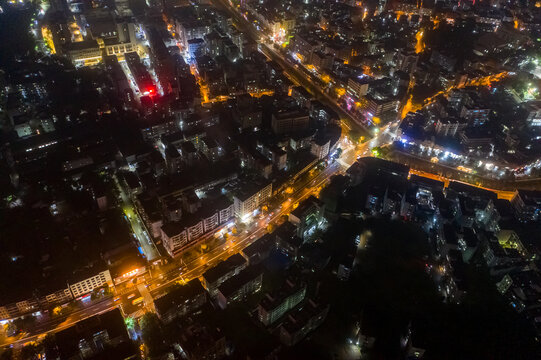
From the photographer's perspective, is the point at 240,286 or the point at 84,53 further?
the point at 84,53

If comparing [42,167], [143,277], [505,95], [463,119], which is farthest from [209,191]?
[505,95]

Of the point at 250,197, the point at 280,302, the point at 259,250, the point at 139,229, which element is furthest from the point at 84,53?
the point at 280,302

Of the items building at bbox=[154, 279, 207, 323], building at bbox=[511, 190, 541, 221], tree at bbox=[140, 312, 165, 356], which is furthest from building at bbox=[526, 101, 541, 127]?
tree at bbox=[140, 312, 165, 356]

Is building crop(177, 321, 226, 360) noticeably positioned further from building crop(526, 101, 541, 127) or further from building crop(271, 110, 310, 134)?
building crop(526, 101, 541, 127)

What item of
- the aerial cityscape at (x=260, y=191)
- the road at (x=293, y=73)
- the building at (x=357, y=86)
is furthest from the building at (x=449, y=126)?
the building at (x=357, y=86)

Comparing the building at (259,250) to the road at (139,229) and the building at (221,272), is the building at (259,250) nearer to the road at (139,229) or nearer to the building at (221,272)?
the building at (221,272)

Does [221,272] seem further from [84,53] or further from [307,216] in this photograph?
[84,53]
